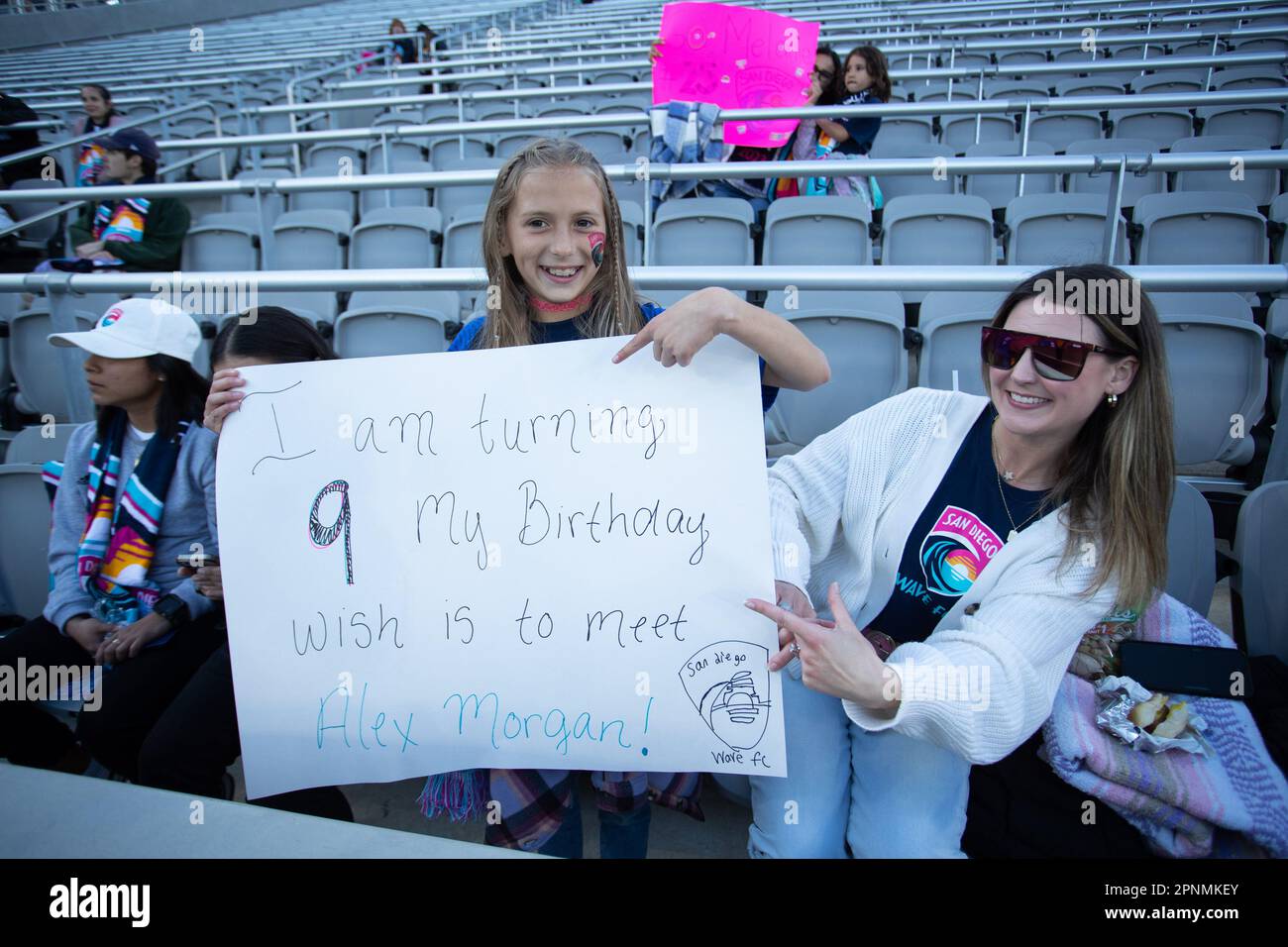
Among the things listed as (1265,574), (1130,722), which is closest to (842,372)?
(1265,574)

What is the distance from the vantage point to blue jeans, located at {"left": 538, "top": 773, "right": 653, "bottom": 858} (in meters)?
1.49

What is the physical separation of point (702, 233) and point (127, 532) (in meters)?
3.53

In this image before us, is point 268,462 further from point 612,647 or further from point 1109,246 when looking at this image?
point 1109,246

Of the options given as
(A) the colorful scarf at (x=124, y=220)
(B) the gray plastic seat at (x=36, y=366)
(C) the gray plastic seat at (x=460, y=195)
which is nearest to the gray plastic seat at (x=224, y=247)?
(A) the colorful scarf at (x=124, y=220)

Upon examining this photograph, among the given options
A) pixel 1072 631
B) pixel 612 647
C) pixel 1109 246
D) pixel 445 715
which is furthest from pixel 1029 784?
pixel 1109 246

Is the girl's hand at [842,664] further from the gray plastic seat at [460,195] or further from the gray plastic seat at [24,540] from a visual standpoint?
the gray plastic seat at [460,195]

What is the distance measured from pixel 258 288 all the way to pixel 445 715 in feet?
5.76

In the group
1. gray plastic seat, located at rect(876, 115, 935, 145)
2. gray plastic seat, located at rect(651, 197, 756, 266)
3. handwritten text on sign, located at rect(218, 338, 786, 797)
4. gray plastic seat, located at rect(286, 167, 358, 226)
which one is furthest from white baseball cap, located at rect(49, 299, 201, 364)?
gray plastic seat, located at rect(876, 115, 935, 145)

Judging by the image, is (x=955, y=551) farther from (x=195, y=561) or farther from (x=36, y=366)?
(x=36, y=366)

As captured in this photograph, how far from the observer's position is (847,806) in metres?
1.46

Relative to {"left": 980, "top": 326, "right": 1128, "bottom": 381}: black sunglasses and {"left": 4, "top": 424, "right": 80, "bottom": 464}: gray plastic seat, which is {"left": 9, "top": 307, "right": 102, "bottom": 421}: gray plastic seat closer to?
{"left": 4, "top": 424, "right": 80, "bottom": 464}: gray plastic seat

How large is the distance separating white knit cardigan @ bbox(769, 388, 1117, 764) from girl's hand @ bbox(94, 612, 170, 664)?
1664 mm

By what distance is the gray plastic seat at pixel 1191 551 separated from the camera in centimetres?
180
